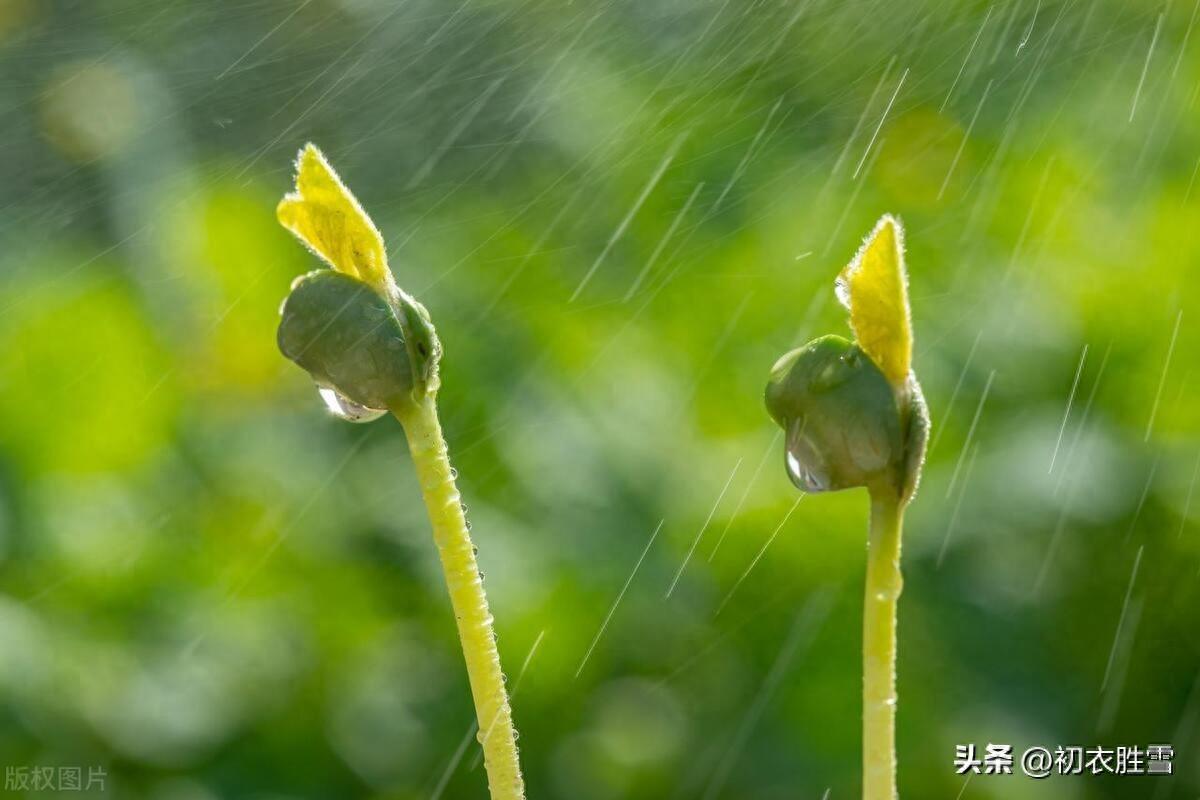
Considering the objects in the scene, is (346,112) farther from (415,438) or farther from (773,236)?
(415,438)

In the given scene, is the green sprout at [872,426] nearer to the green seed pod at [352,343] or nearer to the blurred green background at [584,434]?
the green seed pod at [352,343]

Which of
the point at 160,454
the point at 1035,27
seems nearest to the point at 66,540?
the point at 160,454

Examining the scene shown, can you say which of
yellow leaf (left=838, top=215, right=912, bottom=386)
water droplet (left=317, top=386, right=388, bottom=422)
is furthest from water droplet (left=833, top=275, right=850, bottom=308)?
water droplet (left=317, top=386, right=388, bottom=422)

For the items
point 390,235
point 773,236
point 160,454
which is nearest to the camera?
point 160,454

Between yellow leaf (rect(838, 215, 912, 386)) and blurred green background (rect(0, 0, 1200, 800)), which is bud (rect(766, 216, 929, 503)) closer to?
yellow leaf (rect(838, 215, 912, 386))

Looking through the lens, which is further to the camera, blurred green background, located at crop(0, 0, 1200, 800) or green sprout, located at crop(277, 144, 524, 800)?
blurred green background, located at crop(0, 0, 1200, 800)

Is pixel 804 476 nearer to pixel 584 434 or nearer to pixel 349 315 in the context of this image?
pixel 349 315
